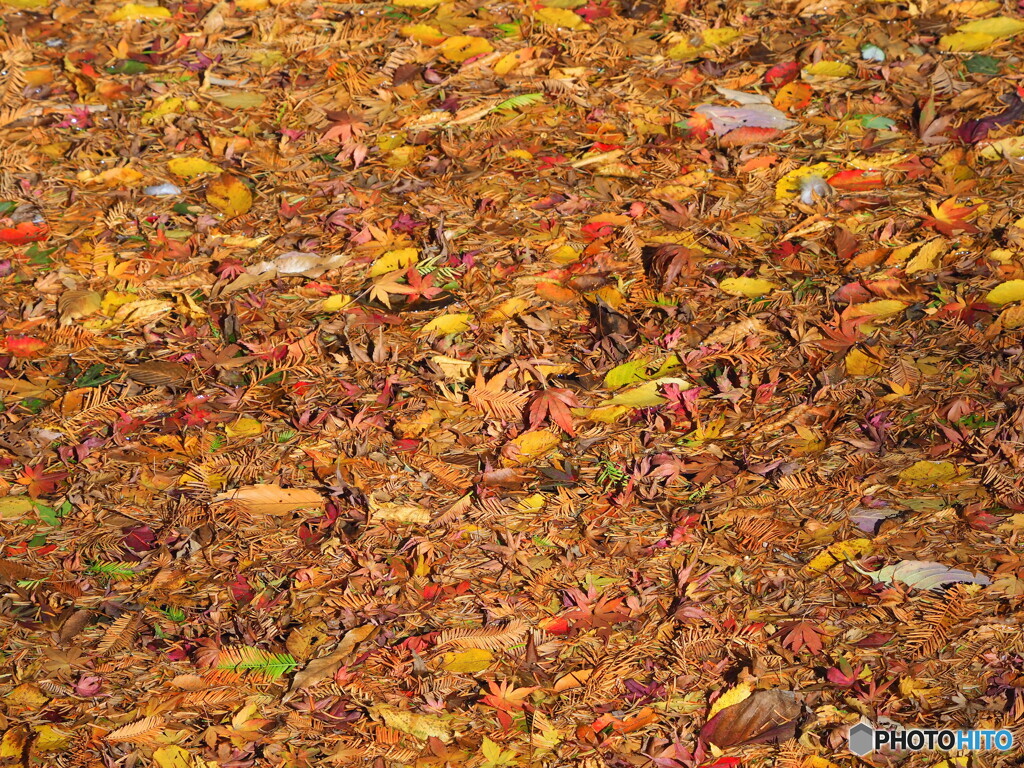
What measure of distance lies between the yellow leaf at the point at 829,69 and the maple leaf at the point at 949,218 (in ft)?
2.51

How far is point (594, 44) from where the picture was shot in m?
3.87

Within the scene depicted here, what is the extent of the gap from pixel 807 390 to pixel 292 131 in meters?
2.06

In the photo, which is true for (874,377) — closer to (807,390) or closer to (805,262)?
(807,390)

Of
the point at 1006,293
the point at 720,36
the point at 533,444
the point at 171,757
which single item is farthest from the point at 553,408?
the point at 720,36

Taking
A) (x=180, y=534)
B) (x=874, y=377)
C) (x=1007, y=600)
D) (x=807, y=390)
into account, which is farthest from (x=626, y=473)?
(x=180, y=534)

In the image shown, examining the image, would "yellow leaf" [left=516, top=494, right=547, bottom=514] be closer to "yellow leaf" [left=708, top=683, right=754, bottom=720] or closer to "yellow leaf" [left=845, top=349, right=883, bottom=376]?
"yellow leaf" [left=708, top=683, right=754, bottom=720]

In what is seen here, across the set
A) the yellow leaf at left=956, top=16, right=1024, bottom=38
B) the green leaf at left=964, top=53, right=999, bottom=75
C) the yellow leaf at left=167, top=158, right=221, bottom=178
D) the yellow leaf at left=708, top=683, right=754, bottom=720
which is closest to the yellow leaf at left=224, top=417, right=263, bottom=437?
the yellow leaf at left=167, top=158, right=221, bottom=178

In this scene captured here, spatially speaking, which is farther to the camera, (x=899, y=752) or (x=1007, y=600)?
(x=1007, y=600)

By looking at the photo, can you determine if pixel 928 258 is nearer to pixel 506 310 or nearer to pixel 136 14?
pixel 506 310

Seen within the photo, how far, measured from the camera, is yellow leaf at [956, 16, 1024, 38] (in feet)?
12.4

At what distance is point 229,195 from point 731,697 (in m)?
2.31

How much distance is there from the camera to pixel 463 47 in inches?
154

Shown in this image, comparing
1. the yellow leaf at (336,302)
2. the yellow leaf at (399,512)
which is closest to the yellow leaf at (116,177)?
the yellow leaf at (336,302)

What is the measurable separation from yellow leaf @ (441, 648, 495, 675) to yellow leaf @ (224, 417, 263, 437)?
867 millimetres
